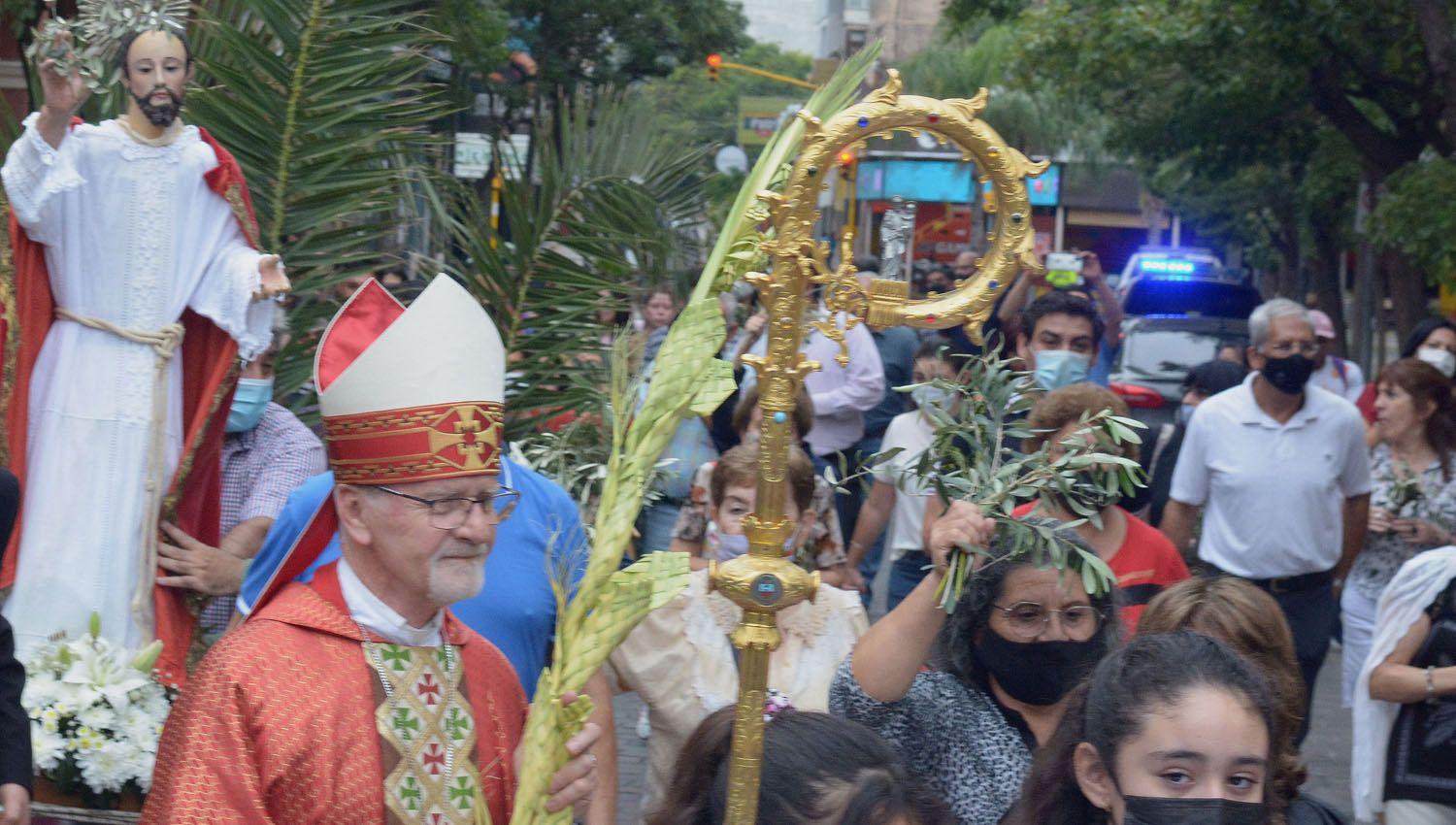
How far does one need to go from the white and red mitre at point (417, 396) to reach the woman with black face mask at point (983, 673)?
97cm

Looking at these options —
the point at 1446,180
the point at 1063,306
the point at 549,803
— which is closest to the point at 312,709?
the point at 549,803

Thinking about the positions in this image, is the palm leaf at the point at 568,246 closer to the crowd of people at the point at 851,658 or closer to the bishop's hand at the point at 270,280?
the crowd of people at the point at 851,658

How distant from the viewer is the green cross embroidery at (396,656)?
2910 millimetres

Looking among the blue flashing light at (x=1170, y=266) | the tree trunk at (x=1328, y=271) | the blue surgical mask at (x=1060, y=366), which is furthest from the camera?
the tree trunk at (x=1328, y=271)

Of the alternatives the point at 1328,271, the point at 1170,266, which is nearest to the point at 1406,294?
the point at 1170,266

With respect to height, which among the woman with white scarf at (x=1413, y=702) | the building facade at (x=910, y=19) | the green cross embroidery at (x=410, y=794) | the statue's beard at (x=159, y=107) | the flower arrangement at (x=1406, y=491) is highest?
the building facade at (x=910, y=19)

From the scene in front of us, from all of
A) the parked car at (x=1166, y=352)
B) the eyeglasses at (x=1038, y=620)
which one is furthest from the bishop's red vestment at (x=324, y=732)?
the parked car at (x=1166, y=352)

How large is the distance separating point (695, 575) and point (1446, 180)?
35.3ft

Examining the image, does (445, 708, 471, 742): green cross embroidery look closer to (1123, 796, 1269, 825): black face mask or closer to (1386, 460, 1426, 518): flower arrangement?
(1123, 796, 1269, 825): black face mask

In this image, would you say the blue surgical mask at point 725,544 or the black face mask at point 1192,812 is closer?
the black face mask at point 1192,812

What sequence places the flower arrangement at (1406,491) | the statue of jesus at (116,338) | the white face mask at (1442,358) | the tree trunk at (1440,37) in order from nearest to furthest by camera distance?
the statue of jesus at (116,338)
the flower arrangement at (1406,491)
the white face mask at (1442,358)
the tree trunk at (1440,37)

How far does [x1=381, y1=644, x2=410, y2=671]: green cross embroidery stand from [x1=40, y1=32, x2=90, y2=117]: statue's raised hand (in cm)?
180

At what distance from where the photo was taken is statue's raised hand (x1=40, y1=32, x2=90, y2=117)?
400cm

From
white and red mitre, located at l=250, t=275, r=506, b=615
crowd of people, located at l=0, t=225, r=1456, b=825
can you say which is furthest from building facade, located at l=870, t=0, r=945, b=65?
white and red mitre, located at l=250, t=275, r=506, b=615
